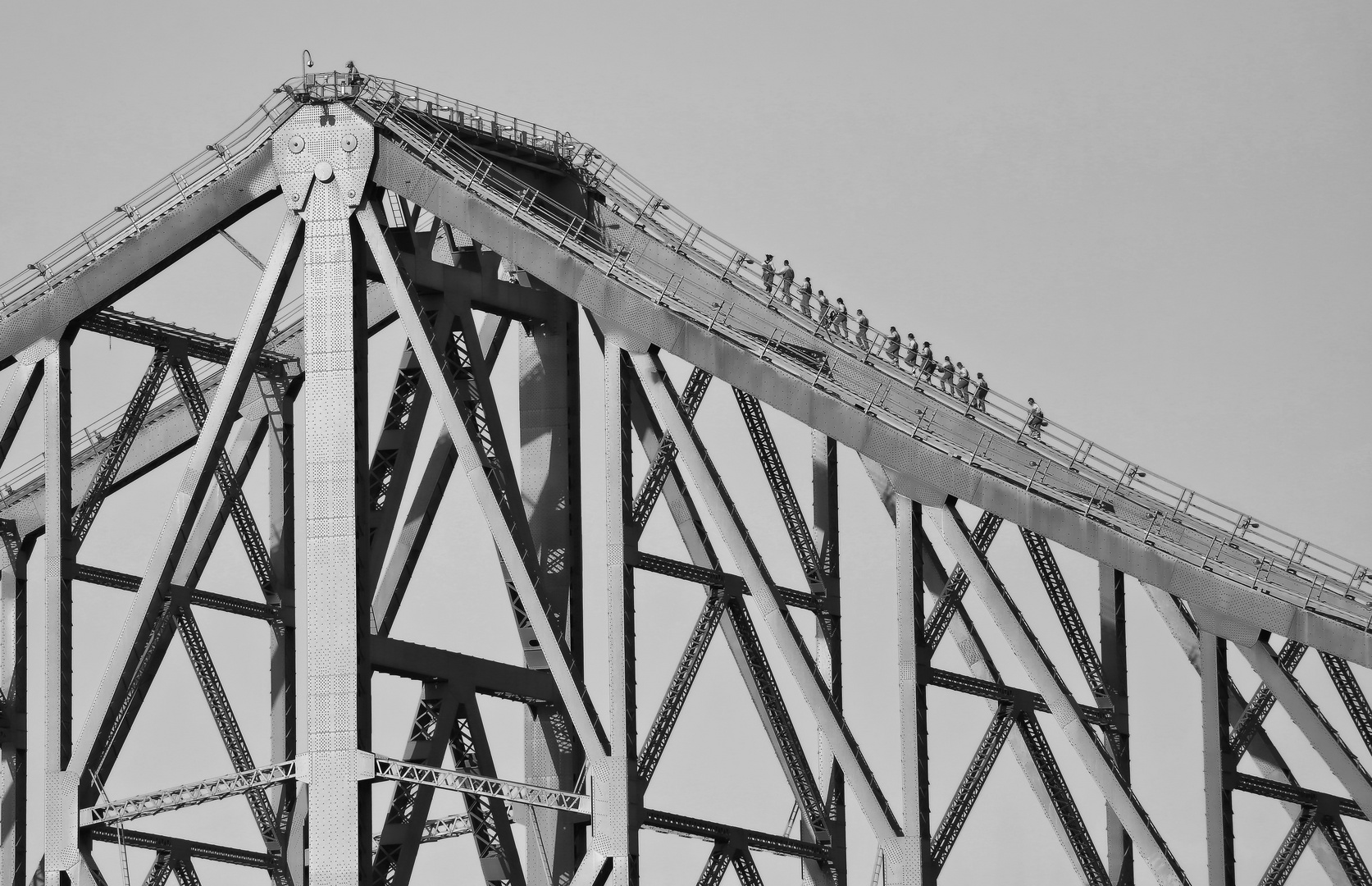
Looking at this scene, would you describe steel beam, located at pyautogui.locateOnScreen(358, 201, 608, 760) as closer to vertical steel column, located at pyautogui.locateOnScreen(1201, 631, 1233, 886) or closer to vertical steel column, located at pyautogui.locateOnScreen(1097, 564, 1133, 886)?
vertical steel column, located at pyautogui.locateOnScreen(1097, 564, 1133, 886)

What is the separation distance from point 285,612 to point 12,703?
8048 mm

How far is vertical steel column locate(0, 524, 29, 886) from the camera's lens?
280ft

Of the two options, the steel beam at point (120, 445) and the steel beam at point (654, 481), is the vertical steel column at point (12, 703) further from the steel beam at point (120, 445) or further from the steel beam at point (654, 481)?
the steel beam at point (654, 481)

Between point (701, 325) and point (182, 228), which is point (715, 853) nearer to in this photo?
A: point (701, 325)

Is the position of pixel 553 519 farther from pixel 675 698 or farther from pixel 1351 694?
pixel 1351 694

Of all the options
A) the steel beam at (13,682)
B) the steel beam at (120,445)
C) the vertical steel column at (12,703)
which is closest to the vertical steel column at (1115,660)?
the steel beam at (120,445)

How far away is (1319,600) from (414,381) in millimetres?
24775

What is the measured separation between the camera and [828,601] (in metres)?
76.9

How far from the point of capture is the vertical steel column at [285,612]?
83.2 m

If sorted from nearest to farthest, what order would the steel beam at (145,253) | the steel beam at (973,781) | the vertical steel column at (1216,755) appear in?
the vertical steel column at (1216,755), the steel beam at (973,781), the steel beam at (145,253)

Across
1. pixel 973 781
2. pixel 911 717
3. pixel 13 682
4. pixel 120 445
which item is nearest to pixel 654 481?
pixel 911 717

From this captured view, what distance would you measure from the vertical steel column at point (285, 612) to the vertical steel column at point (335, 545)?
13.0m

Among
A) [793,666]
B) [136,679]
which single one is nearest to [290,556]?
[136,679]

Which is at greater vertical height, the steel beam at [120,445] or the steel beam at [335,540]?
the steel beam at [120,445]
